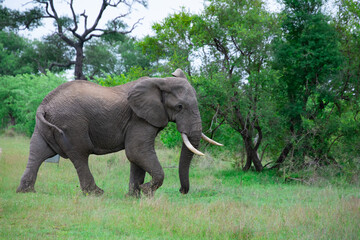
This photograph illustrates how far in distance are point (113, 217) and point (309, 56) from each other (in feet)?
29.6

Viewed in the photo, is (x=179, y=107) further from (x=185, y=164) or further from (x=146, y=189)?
(x=146, y=189)

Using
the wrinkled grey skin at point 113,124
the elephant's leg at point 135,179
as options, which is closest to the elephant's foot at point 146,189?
the wrinkled grey skin at point 113,124

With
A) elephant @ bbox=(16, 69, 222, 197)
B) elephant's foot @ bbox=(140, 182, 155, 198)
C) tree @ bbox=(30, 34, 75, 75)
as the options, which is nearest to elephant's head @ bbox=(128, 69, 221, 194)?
elephant @ bbox=(16, 69, 222, 197)

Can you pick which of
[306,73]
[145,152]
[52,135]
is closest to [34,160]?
[52,135]

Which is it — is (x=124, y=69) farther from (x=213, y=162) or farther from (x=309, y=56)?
(x=309, y=56)

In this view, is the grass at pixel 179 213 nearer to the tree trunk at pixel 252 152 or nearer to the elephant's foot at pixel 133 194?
the elephant's foot at pixel 133 194

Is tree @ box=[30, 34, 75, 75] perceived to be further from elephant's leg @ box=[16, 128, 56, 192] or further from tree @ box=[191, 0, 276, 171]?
elephant's leg @ box=[16, 128, 56, 192]

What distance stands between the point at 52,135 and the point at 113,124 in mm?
1403

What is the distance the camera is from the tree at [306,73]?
1321 centimetres

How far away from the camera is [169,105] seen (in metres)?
9.48

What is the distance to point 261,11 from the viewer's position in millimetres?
14359

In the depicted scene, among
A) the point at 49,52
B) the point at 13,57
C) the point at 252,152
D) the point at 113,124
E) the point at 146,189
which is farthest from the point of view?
the point at 13,57

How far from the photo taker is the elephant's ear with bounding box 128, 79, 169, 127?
30.7 feet

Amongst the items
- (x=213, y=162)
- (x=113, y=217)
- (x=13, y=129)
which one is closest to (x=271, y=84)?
(x=213, y=162)
